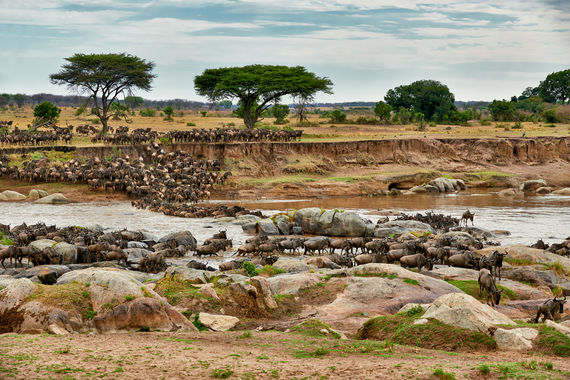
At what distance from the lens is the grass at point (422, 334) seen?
1339 cm

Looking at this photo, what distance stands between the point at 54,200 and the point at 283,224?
67.6 ft

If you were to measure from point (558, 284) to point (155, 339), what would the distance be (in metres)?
14.7

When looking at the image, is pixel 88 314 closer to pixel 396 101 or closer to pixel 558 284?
pixel 558 284

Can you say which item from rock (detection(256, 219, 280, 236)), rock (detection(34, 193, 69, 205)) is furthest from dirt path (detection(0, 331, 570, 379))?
rock (detection(34, 193, 69, 205))

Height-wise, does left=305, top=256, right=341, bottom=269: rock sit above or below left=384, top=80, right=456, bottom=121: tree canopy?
below

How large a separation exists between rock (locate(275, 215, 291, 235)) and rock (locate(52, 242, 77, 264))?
12182 millimetres

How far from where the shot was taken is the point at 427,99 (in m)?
105

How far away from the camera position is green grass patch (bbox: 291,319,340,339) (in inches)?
568

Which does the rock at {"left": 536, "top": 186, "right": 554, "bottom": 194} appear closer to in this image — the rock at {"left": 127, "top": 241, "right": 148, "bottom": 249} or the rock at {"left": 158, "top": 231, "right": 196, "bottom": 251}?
the rock at {"left": 158, "top": 231, "right": 196, "bottom": 251}

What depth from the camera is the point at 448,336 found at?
45.0 ft

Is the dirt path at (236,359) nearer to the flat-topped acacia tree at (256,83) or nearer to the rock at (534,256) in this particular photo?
the rock at (534,256)

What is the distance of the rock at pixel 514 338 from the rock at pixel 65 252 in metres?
17.8

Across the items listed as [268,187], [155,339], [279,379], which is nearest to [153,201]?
[268,187]

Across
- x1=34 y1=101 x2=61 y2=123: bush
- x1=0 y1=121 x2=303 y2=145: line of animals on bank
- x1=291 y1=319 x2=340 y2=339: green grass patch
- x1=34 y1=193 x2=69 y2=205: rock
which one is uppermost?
x1=34 y1=101 x2=61 y2=123: bush
